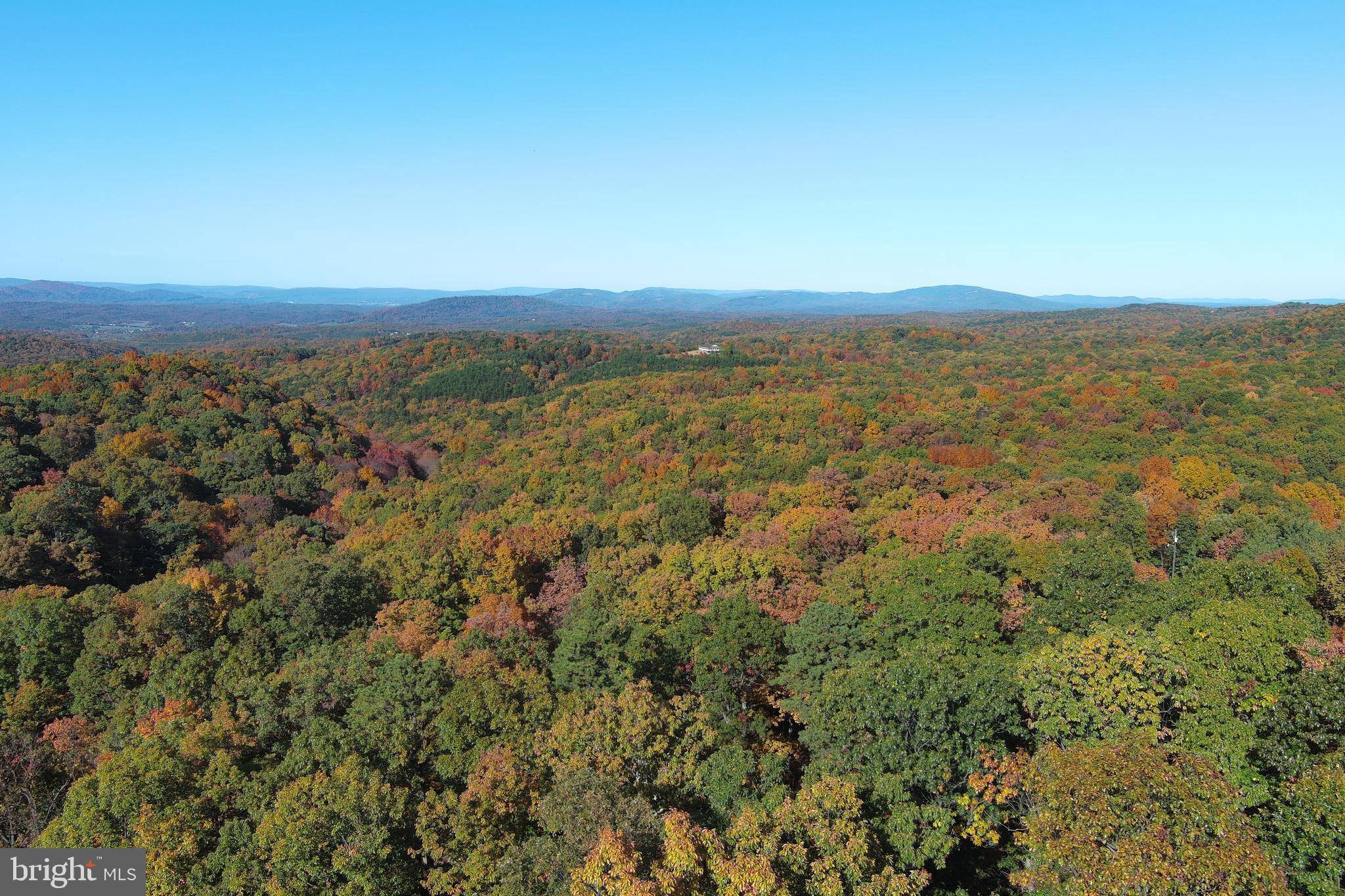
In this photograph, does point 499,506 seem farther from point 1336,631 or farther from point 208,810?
point 1336,631

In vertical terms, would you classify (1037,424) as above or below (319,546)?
above

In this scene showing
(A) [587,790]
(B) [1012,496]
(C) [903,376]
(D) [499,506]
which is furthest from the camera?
(C) [903,376]

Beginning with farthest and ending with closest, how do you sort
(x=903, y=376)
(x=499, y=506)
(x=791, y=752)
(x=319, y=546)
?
(x=903, y=376)
(x=499, y=506)
(x=319, y=546)
(x=791, y=752)

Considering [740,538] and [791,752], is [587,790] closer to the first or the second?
[791,752]

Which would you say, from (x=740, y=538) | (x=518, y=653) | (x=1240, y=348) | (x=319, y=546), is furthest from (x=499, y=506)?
(x=1240, y=348)

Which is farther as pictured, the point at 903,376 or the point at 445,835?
the point at 903,376

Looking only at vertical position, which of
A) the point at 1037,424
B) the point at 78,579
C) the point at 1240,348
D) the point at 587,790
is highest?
the point at 1240,348

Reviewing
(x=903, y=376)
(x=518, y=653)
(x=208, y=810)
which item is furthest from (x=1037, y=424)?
(x=208, y=810)
